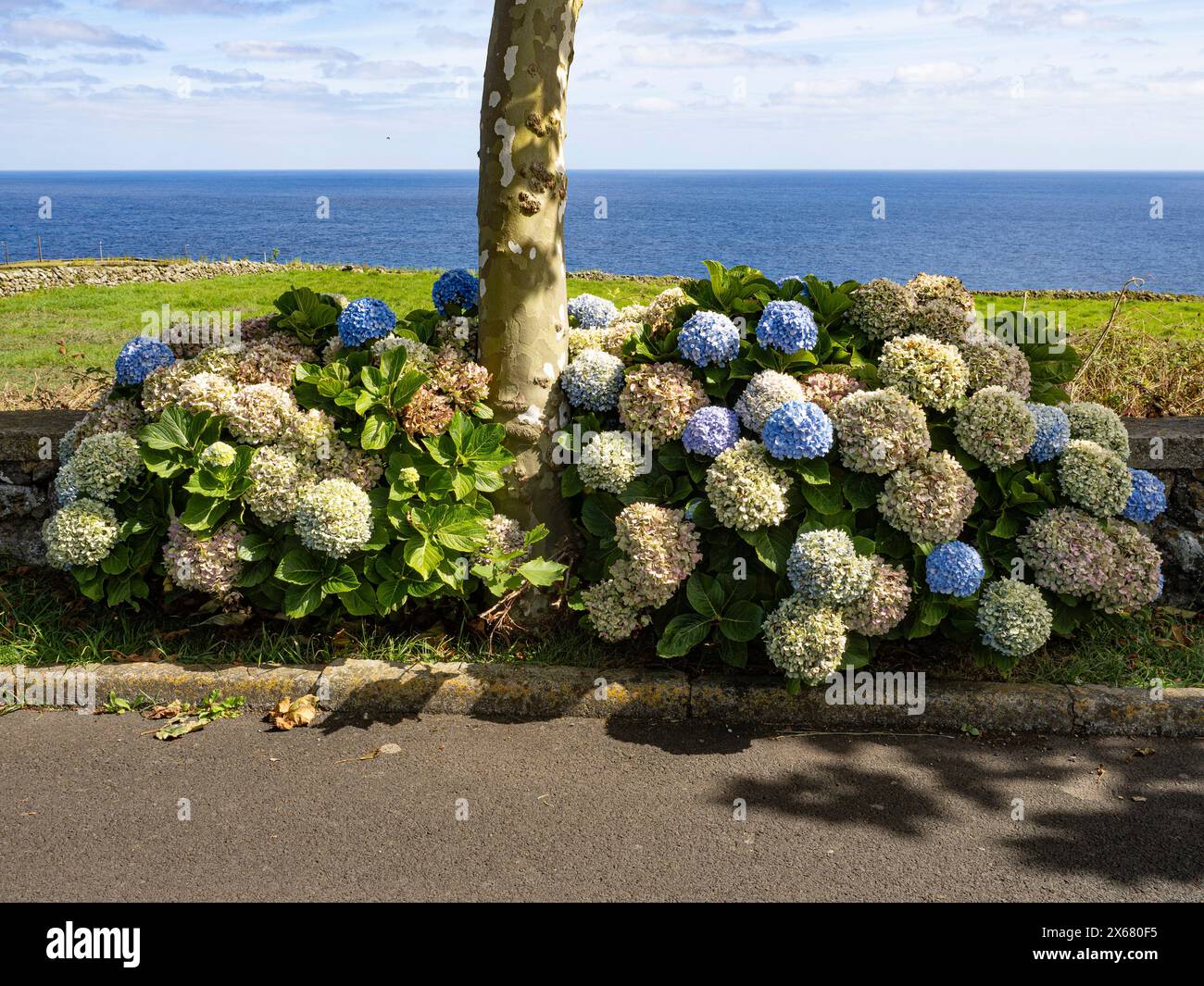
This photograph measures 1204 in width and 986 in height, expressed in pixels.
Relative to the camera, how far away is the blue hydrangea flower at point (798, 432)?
4.79 meters

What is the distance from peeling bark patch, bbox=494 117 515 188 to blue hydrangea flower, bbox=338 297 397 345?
3.45 ft

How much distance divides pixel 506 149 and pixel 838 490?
2.38 m

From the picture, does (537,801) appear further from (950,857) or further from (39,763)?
(39,763)

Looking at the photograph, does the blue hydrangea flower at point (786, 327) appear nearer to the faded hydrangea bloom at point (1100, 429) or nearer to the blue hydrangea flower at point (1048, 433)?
the blue hydrangea flower at point (1048, 433)

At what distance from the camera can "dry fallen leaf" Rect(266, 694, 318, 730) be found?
188 inches

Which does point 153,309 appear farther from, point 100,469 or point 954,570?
point 954,570

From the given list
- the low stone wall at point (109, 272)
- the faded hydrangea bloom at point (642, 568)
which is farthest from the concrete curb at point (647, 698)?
the low stone wall at point (109, 272)

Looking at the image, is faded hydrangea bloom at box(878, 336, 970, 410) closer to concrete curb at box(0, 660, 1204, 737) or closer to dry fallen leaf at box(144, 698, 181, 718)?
concrete curb at box(0, 660, 1204, 737)

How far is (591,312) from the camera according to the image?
6.29m

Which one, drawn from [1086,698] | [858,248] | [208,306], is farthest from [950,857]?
[858,248]

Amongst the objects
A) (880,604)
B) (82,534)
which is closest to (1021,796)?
(880,604)

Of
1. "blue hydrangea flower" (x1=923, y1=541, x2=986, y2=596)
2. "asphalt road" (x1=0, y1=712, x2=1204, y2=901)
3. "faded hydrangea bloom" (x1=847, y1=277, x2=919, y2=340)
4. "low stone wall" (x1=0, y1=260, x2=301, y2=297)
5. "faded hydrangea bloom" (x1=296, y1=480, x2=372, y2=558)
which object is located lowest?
"asphalt road" (x1=0, y1=712, x2=1204, y2=901)

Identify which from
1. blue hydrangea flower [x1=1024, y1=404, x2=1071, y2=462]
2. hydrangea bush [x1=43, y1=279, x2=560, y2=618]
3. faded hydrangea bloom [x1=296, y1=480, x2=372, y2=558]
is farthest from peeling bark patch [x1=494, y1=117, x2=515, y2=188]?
blue hydrangea flower [x1=1024, y1=404, x2=1071, y2=462]

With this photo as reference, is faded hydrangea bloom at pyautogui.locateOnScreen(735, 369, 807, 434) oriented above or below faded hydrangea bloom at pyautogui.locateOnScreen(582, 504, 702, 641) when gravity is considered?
above
